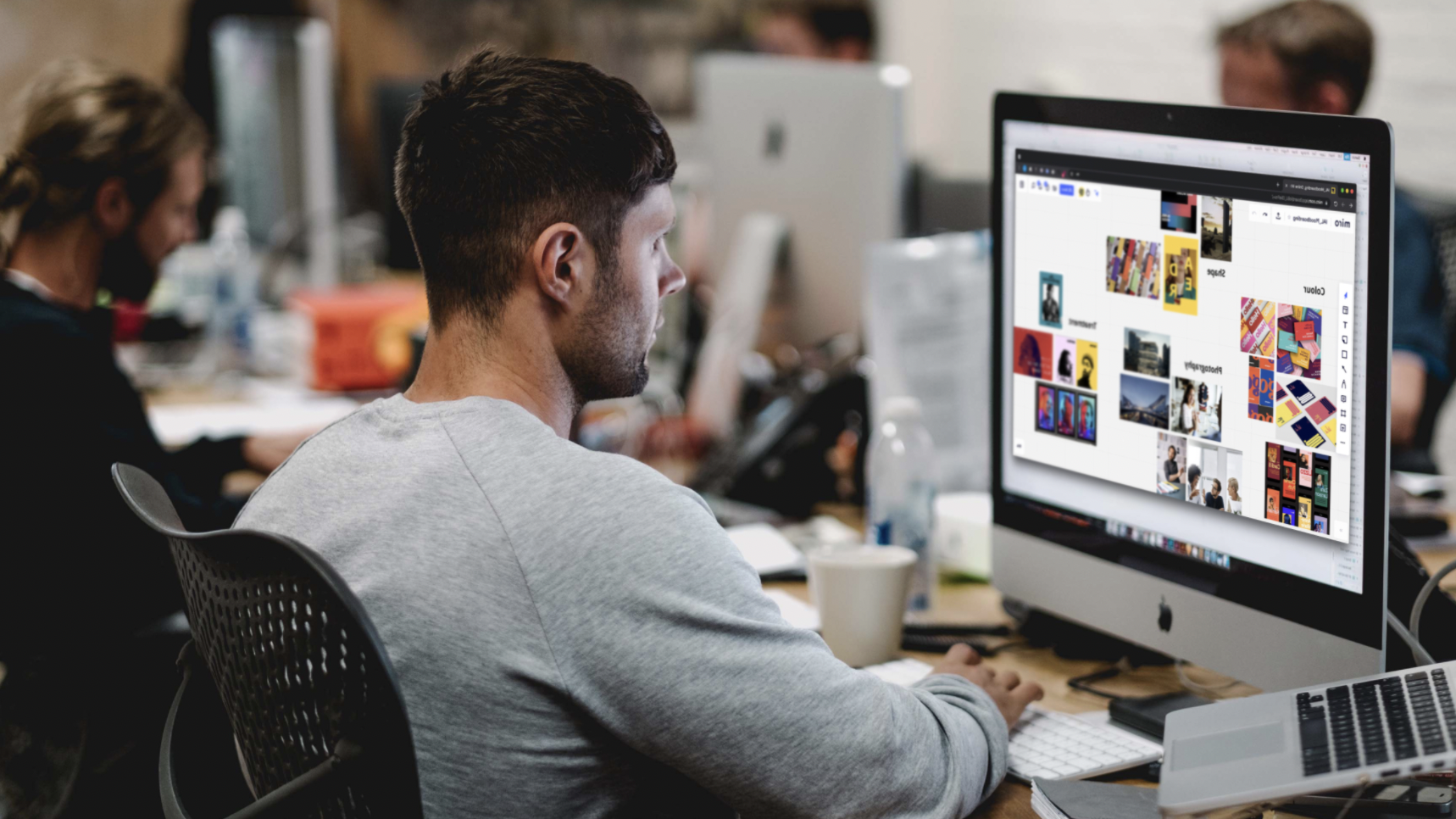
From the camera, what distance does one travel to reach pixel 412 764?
31.9 inches

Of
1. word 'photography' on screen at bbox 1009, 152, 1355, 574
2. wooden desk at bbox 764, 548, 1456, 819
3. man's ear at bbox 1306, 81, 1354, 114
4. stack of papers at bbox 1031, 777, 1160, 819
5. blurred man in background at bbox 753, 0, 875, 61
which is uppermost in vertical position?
blurred man in background at bbox 753, 0, 875, 61

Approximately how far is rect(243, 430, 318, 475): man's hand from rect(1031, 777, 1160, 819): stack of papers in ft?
4.57

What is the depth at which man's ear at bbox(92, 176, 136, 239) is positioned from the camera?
6.12 feet

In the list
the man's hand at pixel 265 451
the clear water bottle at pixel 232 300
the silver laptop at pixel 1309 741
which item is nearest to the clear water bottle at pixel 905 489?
the silver laptop at pixel 1309 741

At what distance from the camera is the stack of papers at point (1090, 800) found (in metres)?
0.99

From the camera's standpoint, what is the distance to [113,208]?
188 centimetres

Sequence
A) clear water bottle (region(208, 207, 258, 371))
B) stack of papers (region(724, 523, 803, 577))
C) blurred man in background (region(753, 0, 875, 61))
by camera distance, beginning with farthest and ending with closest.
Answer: blurred man in background (region(753, 0, 875, 61)) → clear water bottle (region(208, 207, 258, 371)) → stack of papers (region(724, 523, 803, 577))

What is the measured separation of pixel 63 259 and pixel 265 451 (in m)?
0.41

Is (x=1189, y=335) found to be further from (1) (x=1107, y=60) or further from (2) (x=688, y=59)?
(2) (x=688, y=59)

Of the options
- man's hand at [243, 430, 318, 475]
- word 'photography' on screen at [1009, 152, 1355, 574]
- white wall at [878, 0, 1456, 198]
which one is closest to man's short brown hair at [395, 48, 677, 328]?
word 'photography' on screen at [1009, 152, 1355, 574]

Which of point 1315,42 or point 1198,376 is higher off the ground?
point 1315,42

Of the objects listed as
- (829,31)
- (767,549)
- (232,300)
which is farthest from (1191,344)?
(829,31)

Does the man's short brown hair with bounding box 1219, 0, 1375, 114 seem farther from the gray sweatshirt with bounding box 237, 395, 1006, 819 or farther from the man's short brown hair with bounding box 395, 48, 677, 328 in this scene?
the gray sweatshirt with bounding box 237, 395, 1006, 819

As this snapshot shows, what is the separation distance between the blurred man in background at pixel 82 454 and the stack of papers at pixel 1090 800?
871 millimetres
